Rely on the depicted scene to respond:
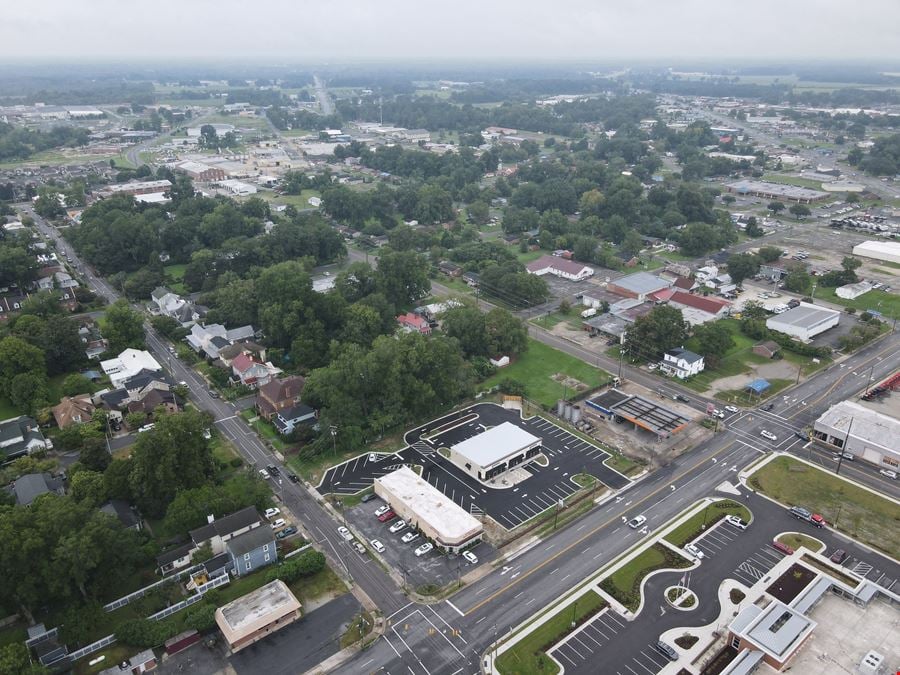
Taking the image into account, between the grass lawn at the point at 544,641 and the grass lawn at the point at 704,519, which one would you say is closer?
the grass lawn at the point at 544,641

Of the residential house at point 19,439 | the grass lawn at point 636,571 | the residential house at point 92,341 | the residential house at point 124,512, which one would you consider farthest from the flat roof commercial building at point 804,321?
the residential house at point 92,341

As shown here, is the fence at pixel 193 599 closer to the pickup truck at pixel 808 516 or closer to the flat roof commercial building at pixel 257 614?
the flat roof commercial building at pixel 257 614

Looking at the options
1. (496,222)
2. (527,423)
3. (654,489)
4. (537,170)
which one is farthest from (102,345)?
(537,170)

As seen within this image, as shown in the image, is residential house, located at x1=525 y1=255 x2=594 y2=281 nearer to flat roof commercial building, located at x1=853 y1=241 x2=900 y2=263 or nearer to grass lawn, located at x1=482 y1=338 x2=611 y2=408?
Answer: grass lawn, located at x1=482 y1=338 x2=611 y2=408

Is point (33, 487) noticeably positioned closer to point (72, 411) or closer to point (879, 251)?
point (72, 411)

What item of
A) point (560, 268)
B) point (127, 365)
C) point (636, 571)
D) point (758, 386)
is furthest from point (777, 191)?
point (127, 365)

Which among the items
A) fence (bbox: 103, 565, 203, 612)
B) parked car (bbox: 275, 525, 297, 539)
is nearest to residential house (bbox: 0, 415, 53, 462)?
fence (bbox: 103, 565, 203, 612)

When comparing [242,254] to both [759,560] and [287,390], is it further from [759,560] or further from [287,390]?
[759,560]
